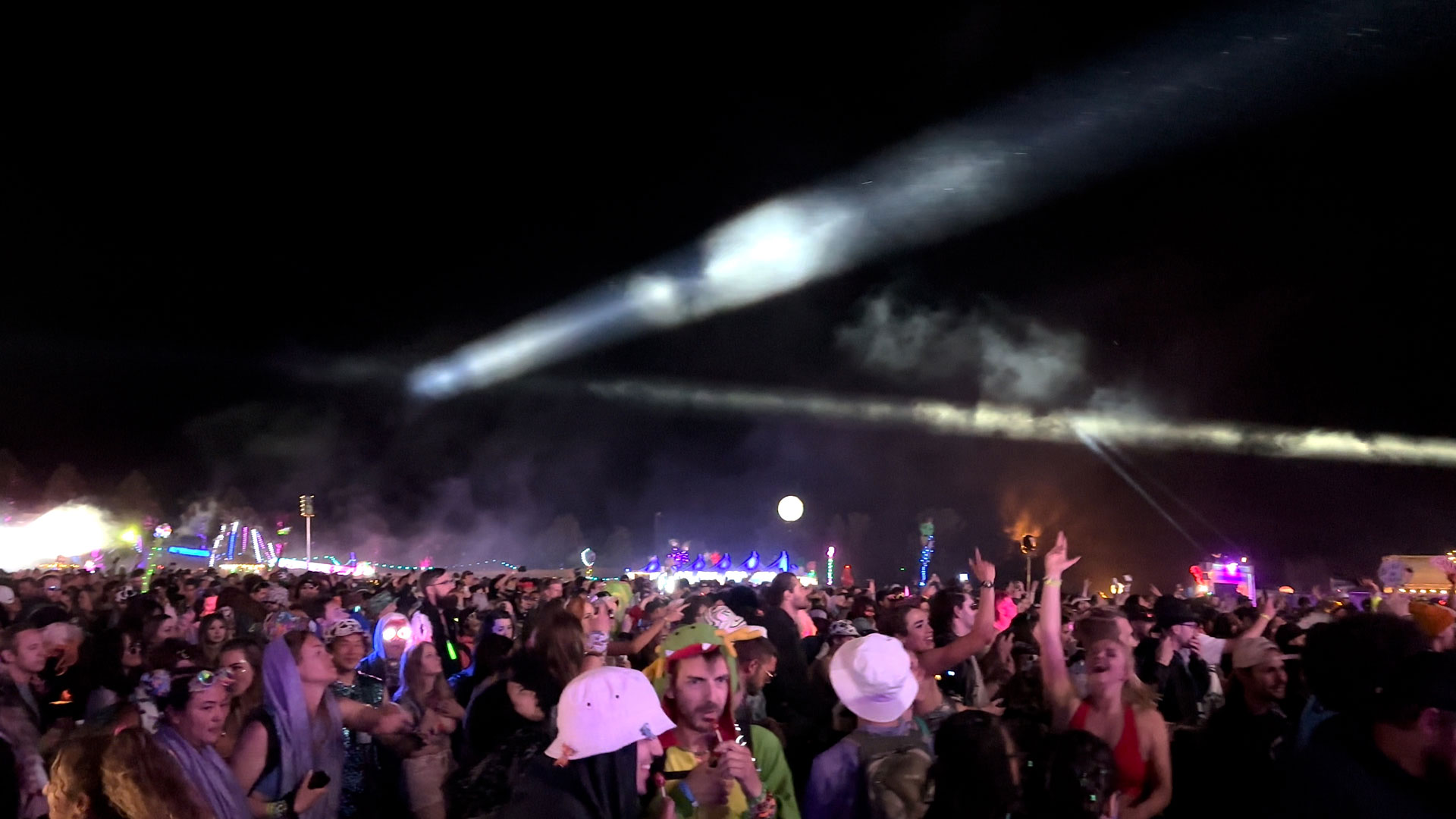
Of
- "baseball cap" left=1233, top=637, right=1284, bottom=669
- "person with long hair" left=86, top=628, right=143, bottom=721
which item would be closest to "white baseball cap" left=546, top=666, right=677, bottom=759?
"baseball cap" left=1233, top=637, right=1284, bottom=669

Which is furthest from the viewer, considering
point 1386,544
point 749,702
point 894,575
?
point 894,575

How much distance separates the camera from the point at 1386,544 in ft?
94.4

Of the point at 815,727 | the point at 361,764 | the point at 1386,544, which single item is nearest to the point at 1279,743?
the point at 815,727

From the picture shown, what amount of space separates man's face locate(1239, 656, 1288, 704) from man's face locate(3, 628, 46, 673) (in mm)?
6382

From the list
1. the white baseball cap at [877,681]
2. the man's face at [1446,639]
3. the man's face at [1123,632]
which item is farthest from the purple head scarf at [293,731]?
the man's face at [1446,639]

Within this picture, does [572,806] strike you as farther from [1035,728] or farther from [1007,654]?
[1007,654]

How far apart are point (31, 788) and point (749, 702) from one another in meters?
3.47

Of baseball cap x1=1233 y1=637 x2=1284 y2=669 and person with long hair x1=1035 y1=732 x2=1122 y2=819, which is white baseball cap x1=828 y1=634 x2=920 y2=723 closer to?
person with long hair x1=1035 y1=732 x2=1122 y2=819

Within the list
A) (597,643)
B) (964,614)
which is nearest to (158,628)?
(597,643)

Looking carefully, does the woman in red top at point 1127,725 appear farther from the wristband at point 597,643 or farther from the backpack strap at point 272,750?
the backpack strap at point 272,750

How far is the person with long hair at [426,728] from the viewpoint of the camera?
17.1ft

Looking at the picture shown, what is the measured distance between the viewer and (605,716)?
2.93m

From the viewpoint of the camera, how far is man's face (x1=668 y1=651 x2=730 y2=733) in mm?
3674

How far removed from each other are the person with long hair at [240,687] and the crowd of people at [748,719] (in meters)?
0.02
